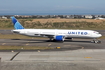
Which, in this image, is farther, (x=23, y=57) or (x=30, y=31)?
(x=30, y=31)

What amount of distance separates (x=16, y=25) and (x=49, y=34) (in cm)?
1089

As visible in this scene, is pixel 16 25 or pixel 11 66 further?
pixel 16 25

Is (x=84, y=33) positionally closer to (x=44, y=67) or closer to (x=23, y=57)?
(x=23, y=57)

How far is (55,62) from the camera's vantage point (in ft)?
80.3

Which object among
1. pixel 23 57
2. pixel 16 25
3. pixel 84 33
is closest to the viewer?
pixel 23 57

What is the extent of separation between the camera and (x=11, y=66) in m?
22.4

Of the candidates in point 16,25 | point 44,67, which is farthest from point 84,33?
point 44,67

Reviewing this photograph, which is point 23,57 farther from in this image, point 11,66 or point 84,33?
point 84,33

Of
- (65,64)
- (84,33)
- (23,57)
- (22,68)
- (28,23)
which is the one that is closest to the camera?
(22,68)

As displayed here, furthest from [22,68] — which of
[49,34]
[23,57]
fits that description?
[49,34]

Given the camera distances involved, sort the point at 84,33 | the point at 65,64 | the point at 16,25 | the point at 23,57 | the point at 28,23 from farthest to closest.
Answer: the point at 28,23
the point at 16,25
the point at 84,33
the point at 23,57
the point at 65,64

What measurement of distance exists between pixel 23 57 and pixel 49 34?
19.2 m

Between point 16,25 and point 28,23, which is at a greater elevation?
point 16,25

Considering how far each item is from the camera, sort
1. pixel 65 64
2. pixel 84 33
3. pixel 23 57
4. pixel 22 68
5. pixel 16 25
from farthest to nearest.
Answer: pixel 16 25, pixel 84 33, pixel 23 57, pixel 65 64, pixel 22 68
